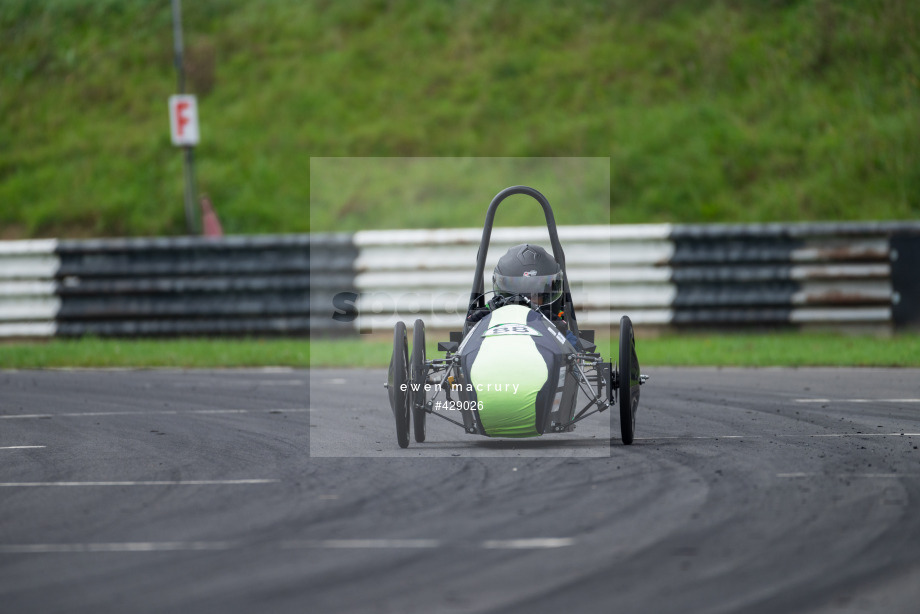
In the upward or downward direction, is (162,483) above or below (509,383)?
below

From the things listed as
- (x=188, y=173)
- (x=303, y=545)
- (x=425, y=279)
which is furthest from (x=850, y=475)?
(x=188, y=173)

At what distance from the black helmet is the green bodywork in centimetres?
66

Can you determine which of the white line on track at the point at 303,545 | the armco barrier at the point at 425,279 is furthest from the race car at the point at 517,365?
the armco barrier at the point at 425,279

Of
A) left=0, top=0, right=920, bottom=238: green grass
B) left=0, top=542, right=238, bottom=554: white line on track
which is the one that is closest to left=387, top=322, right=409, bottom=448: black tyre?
left=0, top=542, right=238, bottom=554: white line on track

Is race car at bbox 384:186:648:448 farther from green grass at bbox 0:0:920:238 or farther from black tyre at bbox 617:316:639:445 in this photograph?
green grass at bbox 0:0:920:238

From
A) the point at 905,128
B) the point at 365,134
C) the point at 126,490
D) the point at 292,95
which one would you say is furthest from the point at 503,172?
the point at 126,490

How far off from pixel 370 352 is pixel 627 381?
698 centimetres

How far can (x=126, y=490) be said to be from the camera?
614cm

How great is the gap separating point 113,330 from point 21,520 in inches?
388

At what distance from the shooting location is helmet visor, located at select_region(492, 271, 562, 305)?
763 cm

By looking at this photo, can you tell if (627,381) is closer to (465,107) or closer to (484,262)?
(484,262)

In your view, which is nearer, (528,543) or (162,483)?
(528,543)

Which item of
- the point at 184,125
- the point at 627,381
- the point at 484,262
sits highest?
the point at 184,125

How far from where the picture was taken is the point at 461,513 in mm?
5410
